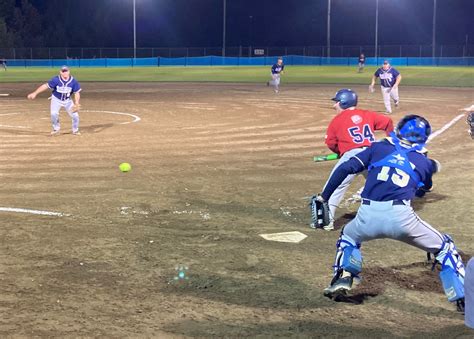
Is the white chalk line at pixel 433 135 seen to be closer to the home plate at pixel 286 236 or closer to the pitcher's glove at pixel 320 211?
the home plate at pixel 286 236

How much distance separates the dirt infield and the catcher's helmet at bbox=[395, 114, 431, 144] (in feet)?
5.69

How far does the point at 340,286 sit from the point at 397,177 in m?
1.28

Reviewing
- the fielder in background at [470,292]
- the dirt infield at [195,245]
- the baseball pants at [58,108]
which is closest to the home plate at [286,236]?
the dirt infield at [195,245]

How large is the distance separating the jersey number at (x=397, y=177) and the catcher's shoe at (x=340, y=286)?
3.73 feet

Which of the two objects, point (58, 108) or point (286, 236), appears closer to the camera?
point (286, 236)

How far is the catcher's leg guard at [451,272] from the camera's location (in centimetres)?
594

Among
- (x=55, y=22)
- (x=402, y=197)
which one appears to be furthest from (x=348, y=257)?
(x=55, y=22)

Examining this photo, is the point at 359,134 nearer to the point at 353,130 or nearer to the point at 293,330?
the point at 353,130

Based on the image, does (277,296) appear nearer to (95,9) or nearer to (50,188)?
(50,188)

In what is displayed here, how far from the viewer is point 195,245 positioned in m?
8.34

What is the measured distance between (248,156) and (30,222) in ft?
22.7

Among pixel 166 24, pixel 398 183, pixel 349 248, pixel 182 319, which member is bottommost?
pixel 182 319

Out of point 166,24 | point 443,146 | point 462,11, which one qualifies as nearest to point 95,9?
point 166,24

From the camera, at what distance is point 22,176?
12.9 m
